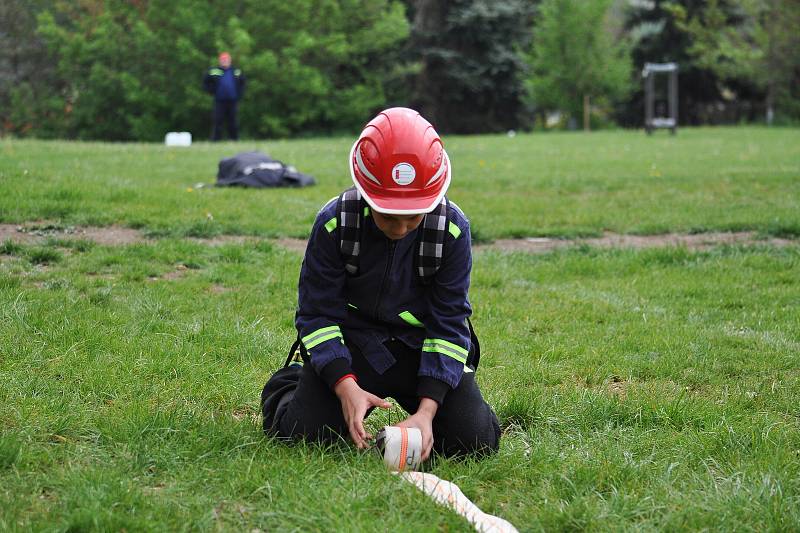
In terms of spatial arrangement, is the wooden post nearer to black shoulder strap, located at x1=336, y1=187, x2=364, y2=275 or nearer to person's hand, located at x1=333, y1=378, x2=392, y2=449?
black shoulder strap, located at x1=336, y1=187, x2=364, y2=275

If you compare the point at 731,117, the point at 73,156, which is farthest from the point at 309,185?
the point at 731,117

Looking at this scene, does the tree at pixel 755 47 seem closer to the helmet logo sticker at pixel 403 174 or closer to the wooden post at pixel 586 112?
the wooden post at pixel 586 112

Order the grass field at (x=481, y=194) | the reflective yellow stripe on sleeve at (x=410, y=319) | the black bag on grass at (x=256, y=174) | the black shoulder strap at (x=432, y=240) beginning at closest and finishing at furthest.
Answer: the black shoulder strap at (x=432, y=240), the reflective yellow stripe on sleeve at (x=410, y=319), the grass field at (x=481, y=194), the black bag on grass at (x=256, y=174)

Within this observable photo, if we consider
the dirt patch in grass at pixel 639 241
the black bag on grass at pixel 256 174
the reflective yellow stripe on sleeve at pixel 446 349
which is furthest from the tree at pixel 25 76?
the reflective yellow stripe on sleeve at pixel 446 349

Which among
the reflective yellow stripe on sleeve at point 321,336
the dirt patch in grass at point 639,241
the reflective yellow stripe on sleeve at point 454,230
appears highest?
the reflective yellow stripe on sleeve at point 454,230

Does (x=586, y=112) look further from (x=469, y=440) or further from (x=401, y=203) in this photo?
(x=401, y=203)

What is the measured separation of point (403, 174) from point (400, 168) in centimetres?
2

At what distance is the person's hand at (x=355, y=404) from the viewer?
323cm

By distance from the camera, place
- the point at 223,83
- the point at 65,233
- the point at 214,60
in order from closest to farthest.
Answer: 1. the point at 65,233
2. the point at 223,83
3. the point at 214,60

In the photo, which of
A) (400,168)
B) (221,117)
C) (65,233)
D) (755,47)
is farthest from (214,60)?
(400,168)

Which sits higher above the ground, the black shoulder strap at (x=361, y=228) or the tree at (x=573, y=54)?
the tree at (x=573, y=54)

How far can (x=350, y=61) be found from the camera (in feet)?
121

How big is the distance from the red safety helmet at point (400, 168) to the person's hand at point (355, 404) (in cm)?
64

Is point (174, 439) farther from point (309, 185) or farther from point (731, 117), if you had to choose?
point (731, 117)
